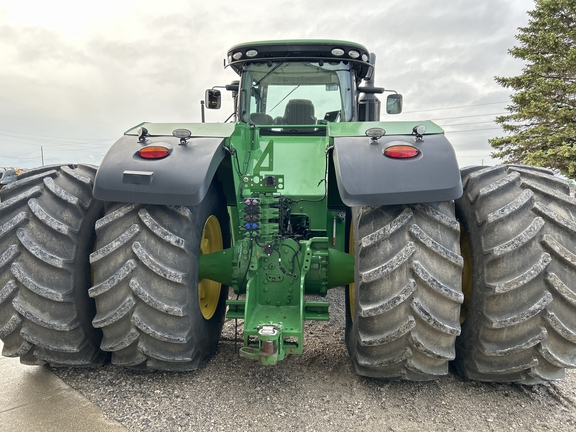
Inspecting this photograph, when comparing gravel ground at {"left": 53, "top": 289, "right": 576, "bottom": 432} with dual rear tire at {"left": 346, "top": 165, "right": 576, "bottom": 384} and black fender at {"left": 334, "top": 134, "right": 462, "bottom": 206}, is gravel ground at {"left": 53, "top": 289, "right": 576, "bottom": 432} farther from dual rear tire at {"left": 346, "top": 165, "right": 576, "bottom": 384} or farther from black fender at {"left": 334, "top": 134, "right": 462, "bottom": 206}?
black fender at {"left": 334, "top": 134, "right": 462, "bottom": 206}

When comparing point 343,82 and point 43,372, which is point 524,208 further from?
point 43,372

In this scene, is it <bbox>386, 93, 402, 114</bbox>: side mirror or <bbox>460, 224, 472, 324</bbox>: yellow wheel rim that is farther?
<bbox>386, 93, 402, 114</bbox>: side mirror

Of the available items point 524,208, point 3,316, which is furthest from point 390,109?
point 3,316

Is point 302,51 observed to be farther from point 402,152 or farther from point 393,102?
point 402,152

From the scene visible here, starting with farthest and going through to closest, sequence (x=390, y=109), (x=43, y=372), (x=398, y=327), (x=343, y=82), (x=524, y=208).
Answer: (x=390, y=109), (x=343, y=82), (x=43, y=372), (x=524, y=208), (x=398, y=327)

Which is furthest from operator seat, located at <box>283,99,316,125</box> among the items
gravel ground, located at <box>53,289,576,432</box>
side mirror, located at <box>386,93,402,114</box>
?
gravel ground, located at <box>53,289,576,432</box>

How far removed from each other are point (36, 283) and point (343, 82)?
3.01 m

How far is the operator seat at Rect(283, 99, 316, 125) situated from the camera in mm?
4105

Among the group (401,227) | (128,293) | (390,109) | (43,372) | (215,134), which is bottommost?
(43,372)

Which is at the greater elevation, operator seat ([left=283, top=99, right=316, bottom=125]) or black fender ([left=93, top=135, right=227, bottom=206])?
operator seat ([left=283, top=99, right=316, bottom=125])

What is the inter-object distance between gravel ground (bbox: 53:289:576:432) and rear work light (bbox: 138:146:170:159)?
136 centimetres

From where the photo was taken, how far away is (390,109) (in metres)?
4.82

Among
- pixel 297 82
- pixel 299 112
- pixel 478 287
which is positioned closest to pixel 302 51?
pixel 297 82

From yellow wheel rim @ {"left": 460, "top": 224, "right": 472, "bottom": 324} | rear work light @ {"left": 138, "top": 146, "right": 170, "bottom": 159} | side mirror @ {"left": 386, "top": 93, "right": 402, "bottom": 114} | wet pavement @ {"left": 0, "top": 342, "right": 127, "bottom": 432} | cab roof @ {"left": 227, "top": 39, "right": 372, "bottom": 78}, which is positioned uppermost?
cab roof @ {"left": 227, "top": 39, "right": 372, "bottom": 78}
